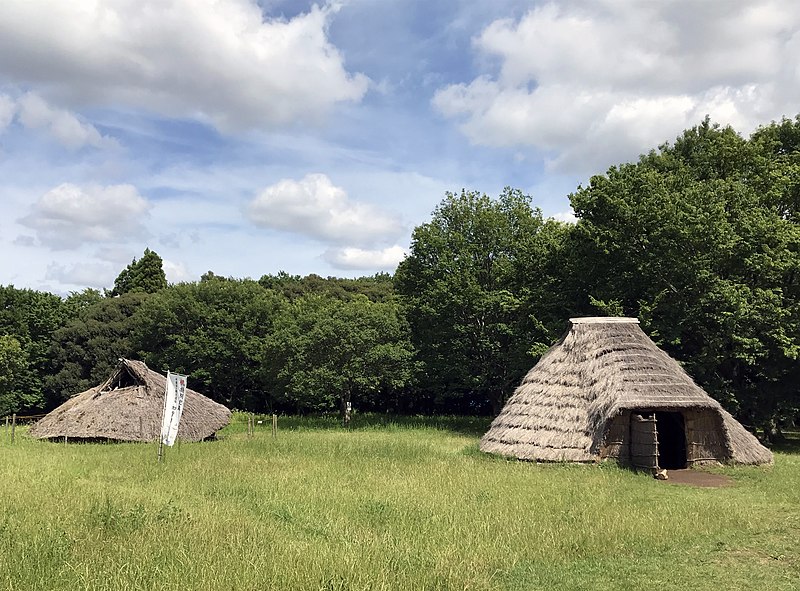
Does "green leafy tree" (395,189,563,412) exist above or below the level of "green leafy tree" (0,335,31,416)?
above

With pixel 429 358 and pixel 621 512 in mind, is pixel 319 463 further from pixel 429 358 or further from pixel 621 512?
pixel 429 358

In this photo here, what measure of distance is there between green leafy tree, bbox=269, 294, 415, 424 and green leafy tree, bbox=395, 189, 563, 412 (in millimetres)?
1409

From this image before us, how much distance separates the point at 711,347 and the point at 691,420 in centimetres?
571

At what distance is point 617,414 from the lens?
675 inches

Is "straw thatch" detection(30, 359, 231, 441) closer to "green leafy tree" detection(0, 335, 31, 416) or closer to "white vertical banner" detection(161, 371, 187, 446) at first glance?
"white vertical banner" detection(161, 371, 187, 446)

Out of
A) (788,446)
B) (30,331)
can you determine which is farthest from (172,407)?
(30,331)

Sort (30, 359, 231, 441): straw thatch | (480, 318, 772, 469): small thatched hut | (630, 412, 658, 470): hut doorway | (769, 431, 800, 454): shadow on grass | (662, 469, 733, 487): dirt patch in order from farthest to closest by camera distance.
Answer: (30, 359, 231, 441): straw thatch, (769, 431, 800, 454): shadow on grass, (480, 318, 772, 469): small thatched hut, (630, 412, 658, 470): hut doorway, (662, 469, 733, 487): dirt patch

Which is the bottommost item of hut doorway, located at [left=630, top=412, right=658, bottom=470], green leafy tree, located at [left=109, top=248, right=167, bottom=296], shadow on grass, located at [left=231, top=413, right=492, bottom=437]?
shadow on grass, located at [left=231, top=413, right=492, bottom=437]

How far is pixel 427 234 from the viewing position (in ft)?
111

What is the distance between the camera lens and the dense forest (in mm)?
22234

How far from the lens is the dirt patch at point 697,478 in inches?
590

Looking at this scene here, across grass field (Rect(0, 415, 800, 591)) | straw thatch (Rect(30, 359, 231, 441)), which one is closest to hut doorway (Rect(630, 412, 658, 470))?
grass field (Rect(0, 415, 800, 591))

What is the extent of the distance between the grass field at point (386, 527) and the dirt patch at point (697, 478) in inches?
20.7

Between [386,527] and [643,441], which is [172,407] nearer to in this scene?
[386,527]
